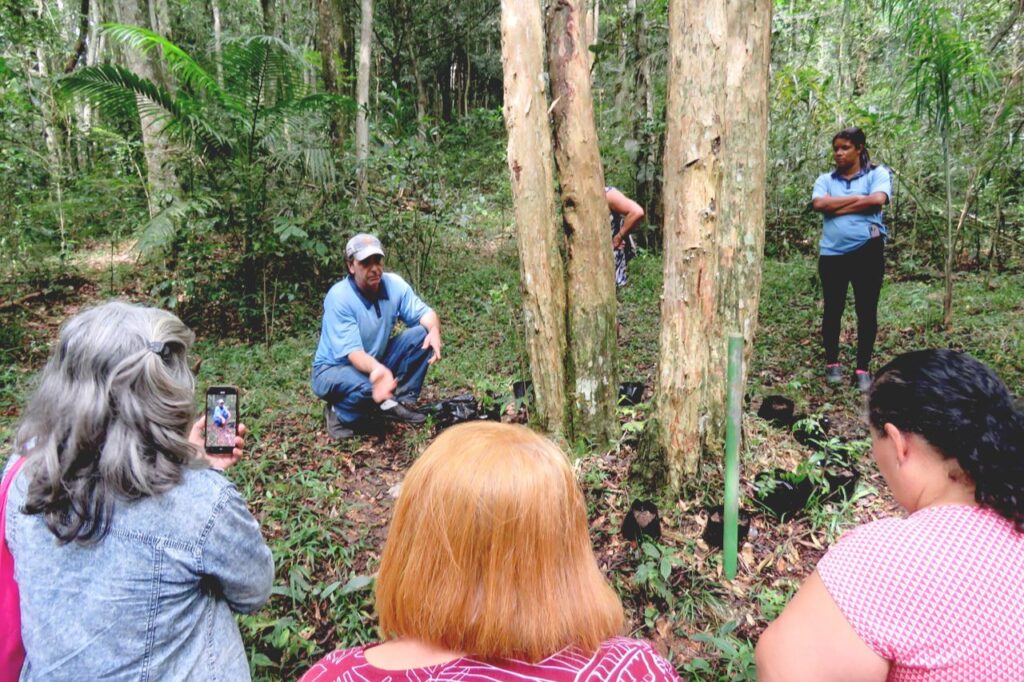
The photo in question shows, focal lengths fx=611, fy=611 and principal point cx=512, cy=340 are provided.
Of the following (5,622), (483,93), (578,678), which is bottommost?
(5,622)

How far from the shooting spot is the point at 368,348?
4.87 meters

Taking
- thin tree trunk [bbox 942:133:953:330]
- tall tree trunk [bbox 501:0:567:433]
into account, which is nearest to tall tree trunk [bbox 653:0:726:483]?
tall tree trunk [bbox 501:0:567:433]

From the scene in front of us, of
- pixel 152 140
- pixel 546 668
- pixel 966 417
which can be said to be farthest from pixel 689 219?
pixel 152 140

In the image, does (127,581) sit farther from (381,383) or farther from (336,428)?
(336,428)

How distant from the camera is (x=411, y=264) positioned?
7.98 m

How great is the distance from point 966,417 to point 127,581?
196 centimetres

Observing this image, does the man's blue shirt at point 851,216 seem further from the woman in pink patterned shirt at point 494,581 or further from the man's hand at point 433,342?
the woman in pink patterned shirt at point 494,581

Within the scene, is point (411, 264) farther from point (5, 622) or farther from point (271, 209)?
point (5, 622)

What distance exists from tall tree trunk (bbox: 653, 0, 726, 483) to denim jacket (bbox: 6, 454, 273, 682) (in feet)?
7.27

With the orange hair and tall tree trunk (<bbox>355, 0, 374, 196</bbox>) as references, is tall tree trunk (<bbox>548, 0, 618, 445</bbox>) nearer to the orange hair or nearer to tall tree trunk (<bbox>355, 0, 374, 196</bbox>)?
the orange hair

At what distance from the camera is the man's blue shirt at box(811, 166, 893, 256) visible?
4.60 metres

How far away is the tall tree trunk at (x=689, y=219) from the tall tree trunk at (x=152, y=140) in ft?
18.4

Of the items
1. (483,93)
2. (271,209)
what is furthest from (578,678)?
(483,93)

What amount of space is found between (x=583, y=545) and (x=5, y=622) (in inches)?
56.0
